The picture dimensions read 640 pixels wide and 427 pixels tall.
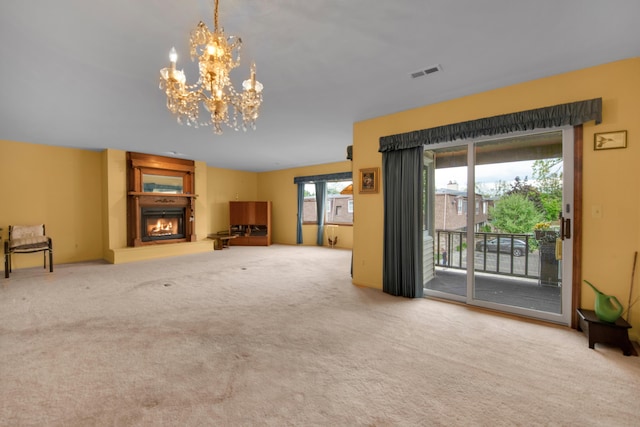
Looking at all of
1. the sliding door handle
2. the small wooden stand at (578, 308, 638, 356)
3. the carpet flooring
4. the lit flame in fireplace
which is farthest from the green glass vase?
the lit flame in fireplace

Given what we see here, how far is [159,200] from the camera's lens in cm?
671

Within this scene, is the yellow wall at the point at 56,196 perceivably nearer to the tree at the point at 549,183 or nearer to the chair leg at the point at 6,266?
the chair leg at the point at 6,266

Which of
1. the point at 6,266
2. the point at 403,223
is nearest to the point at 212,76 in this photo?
the point at 403,223

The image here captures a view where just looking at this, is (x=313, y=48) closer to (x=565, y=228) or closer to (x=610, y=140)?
(x=610, y=140)

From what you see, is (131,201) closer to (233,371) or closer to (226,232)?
(226,232)

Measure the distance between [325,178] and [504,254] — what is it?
16.2 ft

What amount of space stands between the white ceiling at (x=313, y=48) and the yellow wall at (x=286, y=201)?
4683 mm

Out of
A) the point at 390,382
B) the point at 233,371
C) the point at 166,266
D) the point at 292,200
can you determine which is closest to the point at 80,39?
the point at 233,371

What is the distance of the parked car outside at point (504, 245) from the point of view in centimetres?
427

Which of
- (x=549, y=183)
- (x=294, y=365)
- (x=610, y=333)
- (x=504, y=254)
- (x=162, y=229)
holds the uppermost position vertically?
(x=549, y=183)

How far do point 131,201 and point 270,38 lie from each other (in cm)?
597

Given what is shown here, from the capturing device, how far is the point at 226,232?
8875mm

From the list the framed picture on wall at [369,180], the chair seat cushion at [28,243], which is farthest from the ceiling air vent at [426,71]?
the chair seat cushion at [28,243]

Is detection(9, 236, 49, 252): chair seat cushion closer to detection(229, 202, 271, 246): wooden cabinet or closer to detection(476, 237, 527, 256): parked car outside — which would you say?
detection(229, 202, 271, 246): wooden cabinet
